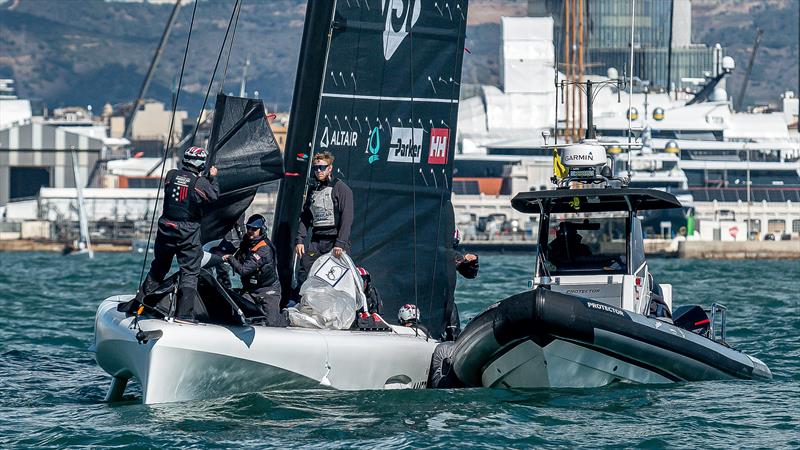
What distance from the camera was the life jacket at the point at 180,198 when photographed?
36.1 ft

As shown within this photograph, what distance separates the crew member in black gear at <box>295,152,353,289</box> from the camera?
12.2m

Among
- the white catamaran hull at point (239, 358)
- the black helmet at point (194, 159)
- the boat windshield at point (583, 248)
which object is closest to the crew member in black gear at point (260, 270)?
the white catamaran hull at point (239, 358)

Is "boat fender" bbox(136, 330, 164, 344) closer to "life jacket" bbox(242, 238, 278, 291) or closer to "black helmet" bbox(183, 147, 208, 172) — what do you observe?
"life jacket" bbox(242, 238, 278, 291)

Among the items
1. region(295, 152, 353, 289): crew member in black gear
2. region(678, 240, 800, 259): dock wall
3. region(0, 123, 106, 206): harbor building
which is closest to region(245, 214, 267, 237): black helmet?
region(295, 152, 353, 289): crew member in black gear

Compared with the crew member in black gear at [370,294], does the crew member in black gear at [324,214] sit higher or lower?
higher

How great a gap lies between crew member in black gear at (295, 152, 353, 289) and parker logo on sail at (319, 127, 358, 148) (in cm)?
70

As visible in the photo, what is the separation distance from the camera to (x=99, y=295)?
2869 cm

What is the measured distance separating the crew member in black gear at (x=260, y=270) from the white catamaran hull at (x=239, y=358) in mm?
367

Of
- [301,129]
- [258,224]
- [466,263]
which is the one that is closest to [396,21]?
[301,129]

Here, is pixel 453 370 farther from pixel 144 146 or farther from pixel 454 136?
pixel 144 146

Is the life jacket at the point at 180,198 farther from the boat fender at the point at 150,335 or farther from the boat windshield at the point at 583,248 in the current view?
the boat windshield at the point at 583,248

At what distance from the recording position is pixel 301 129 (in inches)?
517

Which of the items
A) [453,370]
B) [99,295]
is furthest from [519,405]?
[99,295]

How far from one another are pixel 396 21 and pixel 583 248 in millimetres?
2542
